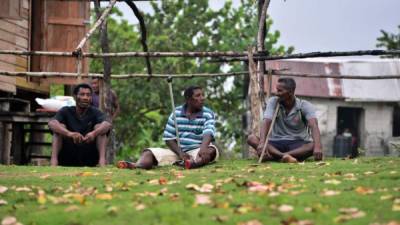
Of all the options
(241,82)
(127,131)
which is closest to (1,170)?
(127,131)

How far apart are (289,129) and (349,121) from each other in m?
17.2

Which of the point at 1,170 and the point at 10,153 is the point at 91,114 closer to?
the point at 1,170

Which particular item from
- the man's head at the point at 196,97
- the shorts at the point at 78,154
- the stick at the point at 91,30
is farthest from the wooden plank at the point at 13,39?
the man's head at the point at 196,97

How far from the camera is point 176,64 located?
83.4 ft

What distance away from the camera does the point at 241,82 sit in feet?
87.4

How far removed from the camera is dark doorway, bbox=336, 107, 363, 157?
27.8 m

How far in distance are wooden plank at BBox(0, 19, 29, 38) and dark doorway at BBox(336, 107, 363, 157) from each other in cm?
1325

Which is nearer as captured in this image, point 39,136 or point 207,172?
point 207,172

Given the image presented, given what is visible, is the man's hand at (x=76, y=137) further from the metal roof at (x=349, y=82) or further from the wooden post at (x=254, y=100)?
the metal roof at (x=349, y=82)

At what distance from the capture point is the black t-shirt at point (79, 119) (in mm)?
11469

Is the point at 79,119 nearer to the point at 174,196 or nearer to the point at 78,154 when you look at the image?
Result: the point at 78,154

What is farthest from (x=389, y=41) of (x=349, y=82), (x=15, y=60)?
(x=15, y=60)

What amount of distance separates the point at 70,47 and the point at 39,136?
7.34 feet

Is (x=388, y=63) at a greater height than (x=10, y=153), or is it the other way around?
(x=388, y=63)
